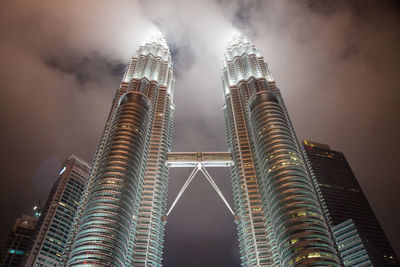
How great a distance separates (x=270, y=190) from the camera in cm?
12238

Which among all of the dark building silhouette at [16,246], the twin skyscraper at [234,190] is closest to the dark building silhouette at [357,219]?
the twin skyscraper at [234,190]

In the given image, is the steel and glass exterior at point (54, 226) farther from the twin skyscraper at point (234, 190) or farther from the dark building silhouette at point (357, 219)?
the dark building silhouette at point (357, 219)

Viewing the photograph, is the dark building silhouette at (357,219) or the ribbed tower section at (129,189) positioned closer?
the ribbed tower section at (129,189)

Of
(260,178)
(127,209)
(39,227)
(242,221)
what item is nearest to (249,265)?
(242,221)

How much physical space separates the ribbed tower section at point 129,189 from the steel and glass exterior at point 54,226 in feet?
141

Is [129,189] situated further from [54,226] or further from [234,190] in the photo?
[54,226]

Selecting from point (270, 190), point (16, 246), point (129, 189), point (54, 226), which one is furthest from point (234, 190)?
point (16, 246)

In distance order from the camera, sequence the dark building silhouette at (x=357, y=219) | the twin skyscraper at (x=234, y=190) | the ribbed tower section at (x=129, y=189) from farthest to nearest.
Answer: the dark building silhouette at (x=357, y=219) → the ribbed tower section at (x=129, y=189) → the twin skyscraper at (x=234, y=190)

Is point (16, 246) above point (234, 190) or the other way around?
the other way around

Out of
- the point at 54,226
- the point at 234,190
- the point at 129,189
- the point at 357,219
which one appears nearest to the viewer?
the point at 129,189

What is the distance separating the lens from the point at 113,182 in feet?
401

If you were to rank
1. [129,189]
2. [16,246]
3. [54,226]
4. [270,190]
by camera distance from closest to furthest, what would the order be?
[270,190], [129,189], [54,226], [16,246]

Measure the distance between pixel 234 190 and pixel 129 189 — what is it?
52636 millimetres

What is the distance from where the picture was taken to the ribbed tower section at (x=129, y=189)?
10719 centimetres
